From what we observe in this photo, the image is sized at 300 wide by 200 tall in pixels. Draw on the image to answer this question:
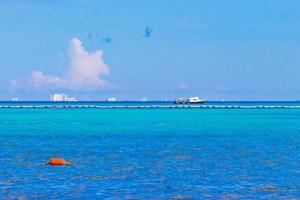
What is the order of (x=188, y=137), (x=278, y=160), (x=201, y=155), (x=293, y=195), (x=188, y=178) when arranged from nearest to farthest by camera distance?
1. (x=293, y=195)
2. (x=188, y=178)
3. (x=278, y=160)
4. (x=201, y=155)
5. (x=188, y=137)

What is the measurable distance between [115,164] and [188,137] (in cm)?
3343

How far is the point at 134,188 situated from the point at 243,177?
8.11 metres

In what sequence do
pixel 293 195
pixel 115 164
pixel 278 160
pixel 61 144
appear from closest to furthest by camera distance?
pixel 293 195
pixel 115 164
pixel 278 160
pixel 61 144

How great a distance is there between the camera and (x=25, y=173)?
151 ft

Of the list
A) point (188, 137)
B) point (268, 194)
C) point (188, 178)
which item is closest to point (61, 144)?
point (188, 137)

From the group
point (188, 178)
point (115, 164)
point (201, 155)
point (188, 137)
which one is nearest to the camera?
point (188, 178)

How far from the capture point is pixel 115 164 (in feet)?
168

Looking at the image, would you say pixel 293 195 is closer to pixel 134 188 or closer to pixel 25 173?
pixel 134 188

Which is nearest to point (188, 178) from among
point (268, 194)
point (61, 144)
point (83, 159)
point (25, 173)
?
point (268, 194)

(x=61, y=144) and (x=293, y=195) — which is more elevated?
(x=61, y=144)

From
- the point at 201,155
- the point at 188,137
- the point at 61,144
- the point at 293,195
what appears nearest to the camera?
the point at 293,195

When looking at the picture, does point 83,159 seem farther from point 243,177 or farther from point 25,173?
point 243,177

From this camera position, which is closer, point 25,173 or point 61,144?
point 25,173

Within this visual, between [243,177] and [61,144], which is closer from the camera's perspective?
[243,177]
